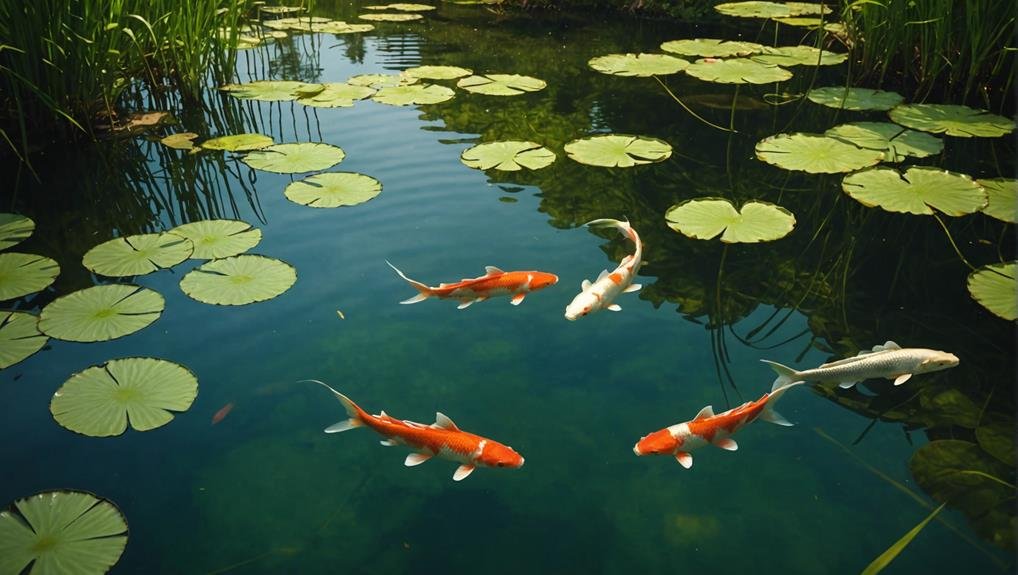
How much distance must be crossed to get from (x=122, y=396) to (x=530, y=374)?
1.36 metres

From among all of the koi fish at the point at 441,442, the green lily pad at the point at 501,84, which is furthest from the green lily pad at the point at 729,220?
Result: the green lily pad at the point at 501,84

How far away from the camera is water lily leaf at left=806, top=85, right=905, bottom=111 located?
4.95 meters

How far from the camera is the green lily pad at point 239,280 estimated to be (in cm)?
299

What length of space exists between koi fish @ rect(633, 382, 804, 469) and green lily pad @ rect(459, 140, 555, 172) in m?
2.25

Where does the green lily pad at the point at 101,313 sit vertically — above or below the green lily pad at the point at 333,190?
below

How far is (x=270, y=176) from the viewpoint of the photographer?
4.29 meters

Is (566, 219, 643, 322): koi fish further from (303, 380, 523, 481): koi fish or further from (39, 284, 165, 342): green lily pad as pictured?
(39, 284, 165, 342): green lily pad

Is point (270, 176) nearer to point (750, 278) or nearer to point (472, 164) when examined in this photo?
point (472, 164)

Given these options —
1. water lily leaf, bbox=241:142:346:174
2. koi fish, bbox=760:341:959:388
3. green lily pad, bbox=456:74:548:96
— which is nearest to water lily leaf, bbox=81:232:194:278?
water lily leaf, bbox=241:142:346:174

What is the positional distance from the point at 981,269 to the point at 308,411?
2.70 metres

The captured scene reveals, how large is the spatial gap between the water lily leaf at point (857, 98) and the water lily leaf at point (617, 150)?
4.53 feet

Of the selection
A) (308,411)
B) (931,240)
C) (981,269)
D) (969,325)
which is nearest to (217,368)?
(308,411)

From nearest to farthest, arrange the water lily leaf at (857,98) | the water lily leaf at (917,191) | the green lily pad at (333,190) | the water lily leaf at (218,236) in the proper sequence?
the water lily leaf at (218,236) < the water lily leaf at (917,191) < the green lily pad at (333,190) < the water lily leaf at (857,98)

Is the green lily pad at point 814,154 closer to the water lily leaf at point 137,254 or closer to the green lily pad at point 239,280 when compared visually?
the green lily pad at point 239,280
